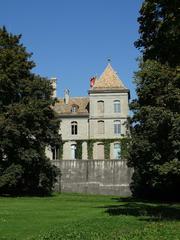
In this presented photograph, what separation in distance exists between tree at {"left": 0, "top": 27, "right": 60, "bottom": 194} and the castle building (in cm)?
2467

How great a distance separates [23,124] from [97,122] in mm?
32942

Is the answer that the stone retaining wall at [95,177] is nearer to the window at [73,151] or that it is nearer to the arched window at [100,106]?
the window at [73,151]

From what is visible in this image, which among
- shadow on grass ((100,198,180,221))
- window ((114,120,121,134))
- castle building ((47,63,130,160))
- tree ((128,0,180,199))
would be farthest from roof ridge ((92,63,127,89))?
shadow on grass ((100,198,180,221))

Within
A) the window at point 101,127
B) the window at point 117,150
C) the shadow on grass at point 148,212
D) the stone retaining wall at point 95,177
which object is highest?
Answer: the window at point 101,127

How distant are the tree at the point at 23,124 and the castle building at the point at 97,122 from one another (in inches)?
971

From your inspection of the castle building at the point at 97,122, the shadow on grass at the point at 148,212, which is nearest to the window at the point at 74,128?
the castle building at the point at 97,122

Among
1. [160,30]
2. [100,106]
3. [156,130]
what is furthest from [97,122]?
[160,30]

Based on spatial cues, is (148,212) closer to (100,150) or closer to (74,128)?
(100,150)

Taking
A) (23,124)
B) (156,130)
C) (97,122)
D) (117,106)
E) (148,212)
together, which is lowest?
(148,212)

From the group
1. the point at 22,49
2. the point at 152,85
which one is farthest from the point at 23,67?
the point at 152,85

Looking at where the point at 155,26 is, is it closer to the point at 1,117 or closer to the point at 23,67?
the point at 1,117

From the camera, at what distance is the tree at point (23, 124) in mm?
50906

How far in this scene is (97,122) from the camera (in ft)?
273

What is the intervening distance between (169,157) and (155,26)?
2287 centimetres
